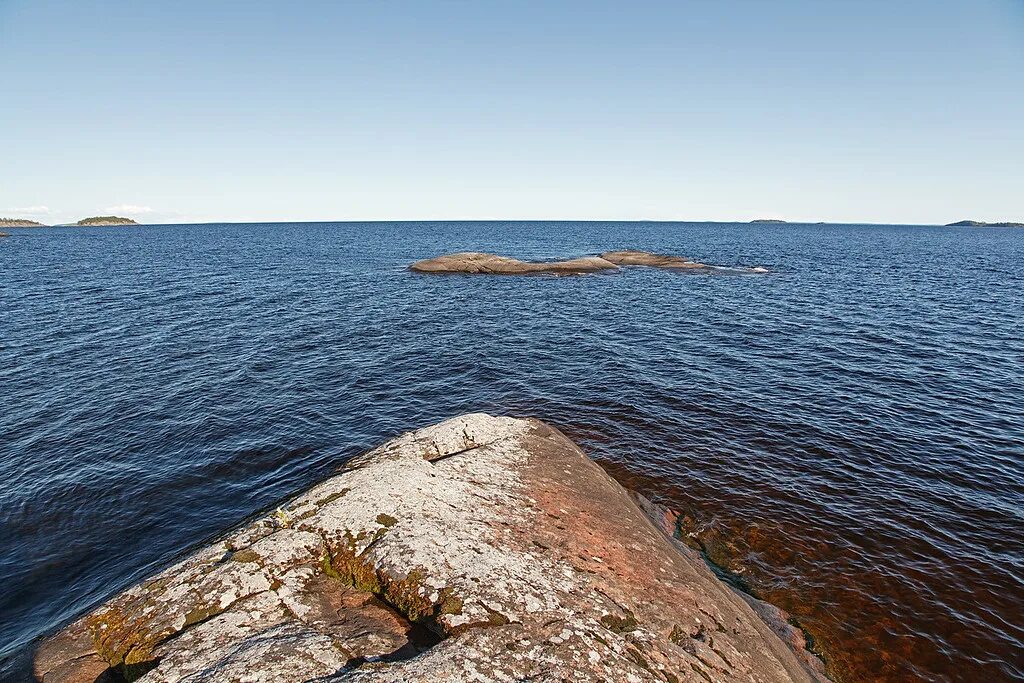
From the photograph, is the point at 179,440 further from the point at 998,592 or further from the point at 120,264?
the point at 120,264

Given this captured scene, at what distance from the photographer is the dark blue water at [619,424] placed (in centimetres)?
1349

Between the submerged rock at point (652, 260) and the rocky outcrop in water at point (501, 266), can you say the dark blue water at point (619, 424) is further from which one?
the submerged rock at point (652, 260)

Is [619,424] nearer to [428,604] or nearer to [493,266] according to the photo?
[428,604]

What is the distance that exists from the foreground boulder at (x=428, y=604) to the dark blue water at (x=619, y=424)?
8.78 feet

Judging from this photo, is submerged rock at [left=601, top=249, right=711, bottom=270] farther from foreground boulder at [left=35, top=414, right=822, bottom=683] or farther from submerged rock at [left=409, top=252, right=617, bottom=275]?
foreground boulder at [left=35, top=414, right=822, bottom=683]

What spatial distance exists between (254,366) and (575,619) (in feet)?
91.5

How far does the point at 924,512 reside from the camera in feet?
55.0

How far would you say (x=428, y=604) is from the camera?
9.20m

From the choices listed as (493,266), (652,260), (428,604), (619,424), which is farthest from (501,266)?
(428,604)

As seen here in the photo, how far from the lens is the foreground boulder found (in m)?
7.91

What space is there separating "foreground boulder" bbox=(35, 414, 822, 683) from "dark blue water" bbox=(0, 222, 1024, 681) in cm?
268

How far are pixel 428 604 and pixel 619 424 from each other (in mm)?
15676

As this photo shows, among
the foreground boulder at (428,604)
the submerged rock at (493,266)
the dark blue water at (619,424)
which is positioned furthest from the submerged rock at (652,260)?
the foreground boulder at (428,604)

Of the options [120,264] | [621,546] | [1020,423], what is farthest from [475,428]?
[120,264]
